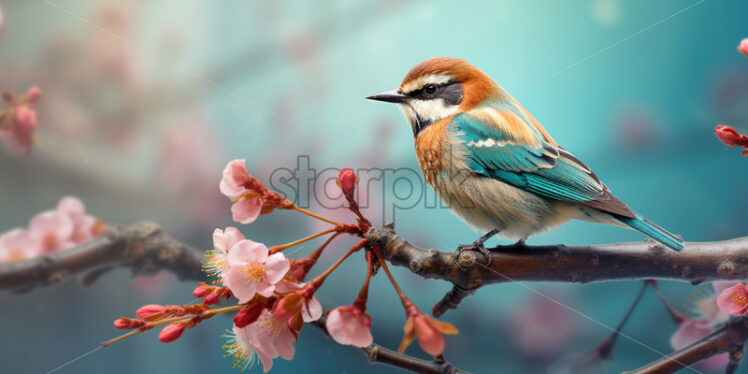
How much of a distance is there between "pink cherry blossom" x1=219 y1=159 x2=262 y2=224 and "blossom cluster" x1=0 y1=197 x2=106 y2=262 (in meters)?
0.51

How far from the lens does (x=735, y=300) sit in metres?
0.68

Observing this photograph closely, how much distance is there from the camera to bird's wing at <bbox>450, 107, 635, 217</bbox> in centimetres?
73

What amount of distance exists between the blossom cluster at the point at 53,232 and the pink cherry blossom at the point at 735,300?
3.42ft

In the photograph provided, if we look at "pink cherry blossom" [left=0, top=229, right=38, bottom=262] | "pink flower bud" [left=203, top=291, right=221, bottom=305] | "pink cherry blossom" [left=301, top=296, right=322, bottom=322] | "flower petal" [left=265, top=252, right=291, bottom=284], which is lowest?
"pink cherry blossom" [left=301, top=296, right=322, bottom=322]

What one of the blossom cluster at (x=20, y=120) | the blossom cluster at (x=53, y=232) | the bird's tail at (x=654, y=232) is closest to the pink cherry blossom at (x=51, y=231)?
the blossom cluster at (x=53, y=232)

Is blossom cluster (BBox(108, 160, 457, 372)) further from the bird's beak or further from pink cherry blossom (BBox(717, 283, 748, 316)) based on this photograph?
pink cherry blossom (BBox(717, 283, 748, 316))

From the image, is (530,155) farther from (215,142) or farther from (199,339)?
(199,339)

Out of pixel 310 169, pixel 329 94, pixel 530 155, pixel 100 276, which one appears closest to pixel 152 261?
pixel 100 276

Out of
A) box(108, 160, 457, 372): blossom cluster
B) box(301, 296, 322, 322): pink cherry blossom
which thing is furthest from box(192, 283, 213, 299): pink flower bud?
box(301, 296, 322, 322): pink cherry blossom

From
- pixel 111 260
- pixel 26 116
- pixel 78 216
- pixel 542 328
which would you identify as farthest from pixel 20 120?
pixel 542 328

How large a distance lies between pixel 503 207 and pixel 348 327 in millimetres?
338

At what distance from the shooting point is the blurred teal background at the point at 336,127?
2.57 ft

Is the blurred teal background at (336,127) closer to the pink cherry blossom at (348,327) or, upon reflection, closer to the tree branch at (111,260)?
the tree branch at (111,260)

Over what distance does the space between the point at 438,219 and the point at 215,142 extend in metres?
0.45
